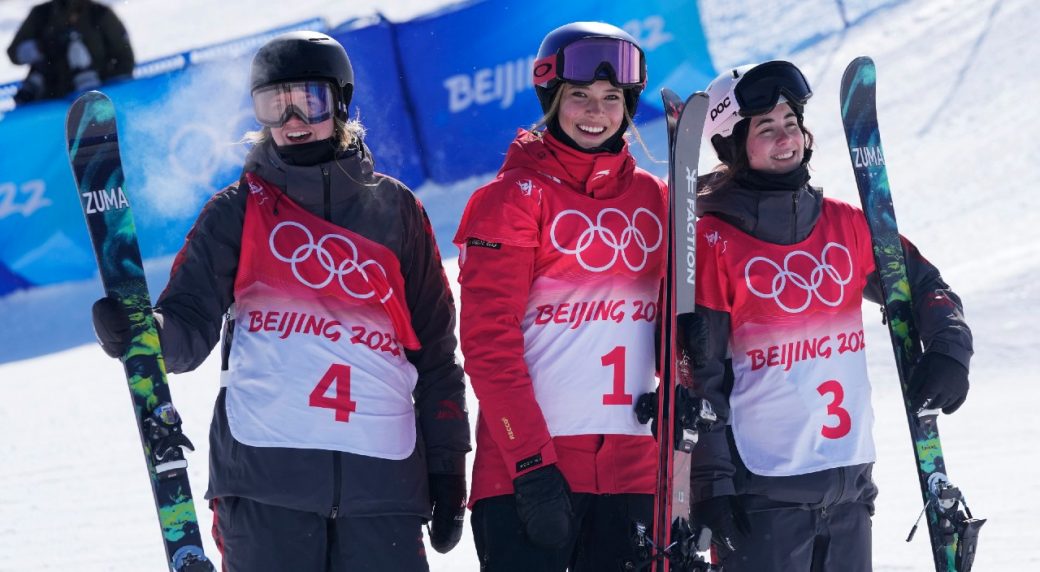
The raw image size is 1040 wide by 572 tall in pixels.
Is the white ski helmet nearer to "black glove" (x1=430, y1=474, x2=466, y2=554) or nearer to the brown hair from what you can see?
the brown hair

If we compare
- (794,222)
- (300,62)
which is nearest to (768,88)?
(794,222)

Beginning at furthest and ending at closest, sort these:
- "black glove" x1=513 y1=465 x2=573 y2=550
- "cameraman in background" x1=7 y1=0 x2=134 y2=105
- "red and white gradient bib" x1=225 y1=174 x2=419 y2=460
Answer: "cameraman in background" x1=7 y1=0 x2=134 y2=105, "red and white gradient bib" x1=225 y1=174 x2=419 y2=460, "black glove" x1=513 y1=465 x2=573 y2=550

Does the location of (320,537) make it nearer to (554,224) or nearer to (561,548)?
(561,548)

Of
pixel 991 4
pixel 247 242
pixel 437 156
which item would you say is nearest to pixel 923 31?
pixel 991 4

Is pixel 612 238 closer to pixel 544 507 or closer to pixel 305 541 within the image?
pixel 544 507

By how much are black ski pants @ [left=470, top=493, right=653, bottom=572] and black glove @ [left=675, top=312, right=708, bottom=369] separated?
42 cm

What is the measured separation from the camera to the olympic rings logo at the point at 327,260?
3592 mm

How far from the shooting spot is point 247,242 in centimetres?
359

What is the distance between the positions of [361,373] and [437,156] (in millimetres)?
7830

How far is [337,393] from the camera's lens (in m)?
3.55

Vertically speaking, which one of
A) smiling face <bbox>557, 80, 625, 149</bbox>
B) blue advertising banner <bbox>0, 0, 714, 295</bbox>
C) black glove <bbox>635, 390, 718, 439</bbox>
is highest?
blue advertising banner <bbox>0, 0, 714, 295</bbox>


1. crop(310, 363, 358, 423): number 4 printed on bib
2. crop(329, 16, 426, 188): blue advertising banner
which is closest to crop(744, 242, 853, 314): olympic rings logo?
crop(310, 363, 358, 423): number 4 printed on bib

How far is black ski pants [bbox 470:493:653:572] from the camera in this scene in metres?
3.47

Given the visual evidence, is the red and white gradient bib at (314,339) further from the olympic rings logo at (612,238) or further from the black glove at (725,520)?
the black glove at (725,520)
